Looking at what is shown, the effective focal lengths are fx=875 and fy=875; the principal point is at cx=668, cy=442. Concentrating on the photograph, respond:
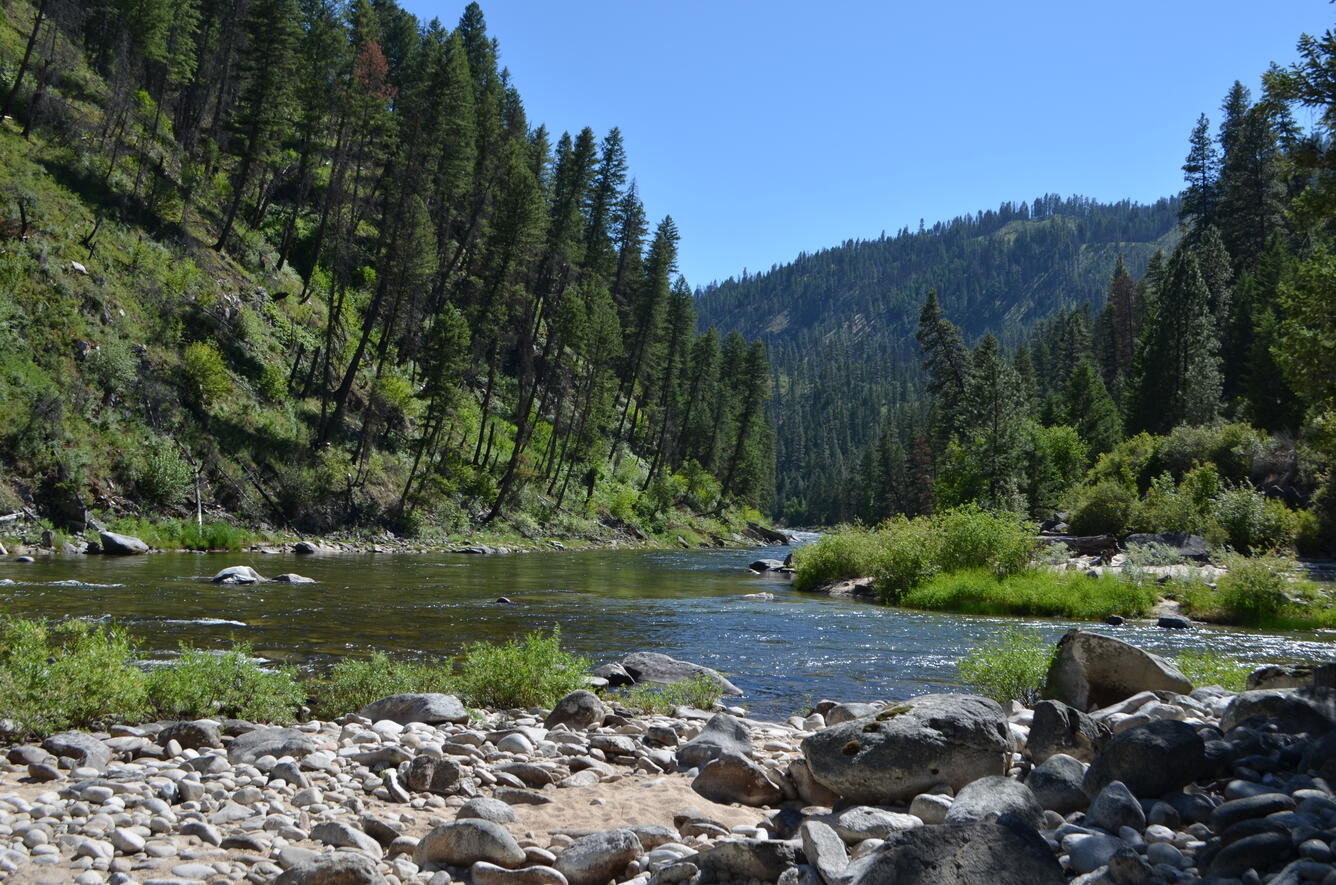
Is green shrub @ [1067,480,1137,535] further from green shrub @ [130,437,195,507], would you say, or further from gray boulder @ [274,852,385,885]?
gray boulder @ [274,852,385,885]

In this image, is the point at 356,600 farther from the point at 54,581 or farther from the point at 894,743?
the point at 894,743

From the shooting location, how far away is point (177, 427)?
31469mm

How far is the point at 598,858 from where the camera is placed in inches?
199

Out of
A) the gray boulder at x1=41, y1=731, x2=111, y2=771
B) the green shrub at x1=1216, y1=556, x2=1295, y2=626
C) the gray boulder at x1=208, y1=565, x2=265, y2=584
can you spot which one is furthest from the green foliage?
the green shrub at x1=1216, y1=556, x2=1295, y2=626

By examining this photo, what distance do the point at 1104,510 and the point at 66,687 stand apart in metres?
38.1

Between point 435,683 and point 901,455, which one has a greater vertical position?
point 901,455

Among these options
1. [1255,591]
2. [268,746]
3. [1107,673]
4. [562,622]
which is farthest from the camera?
[1255,591]

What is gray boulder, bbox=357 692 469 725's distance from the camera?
866 cm

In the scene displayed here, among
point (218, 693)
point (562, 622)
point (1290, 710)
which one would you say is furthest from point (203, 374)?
point (1290, 710)

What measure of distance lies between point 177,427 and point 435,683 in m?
26.3

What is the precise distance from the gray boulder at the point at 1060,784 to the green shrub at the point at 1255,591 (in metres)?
16.3

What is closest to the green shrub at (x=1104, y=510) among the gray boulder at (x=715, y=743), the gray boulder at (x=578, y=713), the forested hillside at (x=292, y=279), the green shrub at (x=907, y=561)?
the green shrub at (x=907, y=561)

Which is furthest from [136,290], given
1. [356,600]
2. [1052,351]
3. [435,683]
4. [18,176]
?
[1052,351]

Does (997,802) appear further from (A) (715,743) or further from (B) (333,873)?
(B) (333,873)
